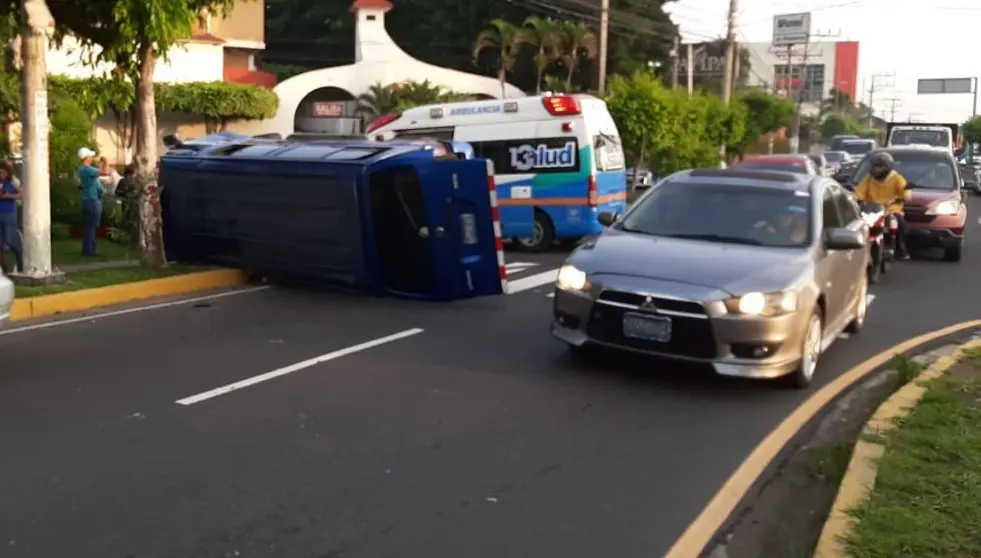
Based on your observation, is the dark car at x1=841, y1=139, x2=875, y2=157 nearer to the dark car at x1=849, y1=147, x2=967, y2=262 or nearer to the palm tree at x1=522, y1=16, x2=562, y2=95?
the palm tree at x1=522, y1=16, x2=562, y2=95

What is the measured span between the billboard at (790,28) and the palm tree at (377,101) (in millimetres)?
58800

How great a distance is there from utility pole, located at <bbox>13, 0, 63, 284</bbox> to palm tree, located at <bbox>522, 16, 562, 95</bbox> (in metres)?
37.0

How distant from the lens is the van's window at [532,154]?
17594 mm

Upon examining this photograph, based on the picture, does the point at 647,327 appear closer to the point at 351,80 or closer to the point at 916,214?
the point at 916,214

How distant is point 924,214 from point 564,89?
31197 mm

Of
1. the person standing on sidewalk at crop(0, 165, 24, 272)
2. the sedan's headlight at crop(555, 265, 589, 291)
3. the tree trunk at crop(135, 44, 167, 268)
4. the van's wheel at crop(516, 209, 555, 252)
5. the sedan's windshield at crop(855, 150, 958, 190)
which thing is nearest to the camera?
the sedan's headlight at crop(555, 265, 589, 291)

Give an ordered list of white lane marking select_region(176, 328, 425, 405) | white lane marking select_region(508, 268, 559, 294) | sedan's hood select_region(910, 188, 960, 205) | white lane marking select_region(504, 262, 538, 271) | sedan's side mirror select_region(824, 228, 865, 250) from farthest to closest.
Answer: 1. sedan's hood select_region(910, 188, 960, 205)
2. white lane marking select_region(504, 262, 538, 271)
3. white lane marking select_region(508, 268, 559, 294)
4. sedan's side mirror select_region(824, 228, 865, 250)
5. white lane marking select_region(176, 328, 425, 405)

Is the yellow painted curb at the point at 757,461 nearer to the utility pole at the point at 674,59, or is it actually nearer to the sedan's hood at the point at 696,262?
the sedan's hood at the point at 696,262

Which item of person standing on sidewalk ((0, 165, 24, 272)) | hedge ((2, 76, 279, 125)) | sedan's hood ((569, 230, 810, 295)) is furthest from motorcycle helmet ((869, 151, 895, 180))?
hedge ((2, 76, 279, 125))

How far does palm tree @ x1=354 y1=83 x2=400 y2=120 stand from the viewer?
1518 inches

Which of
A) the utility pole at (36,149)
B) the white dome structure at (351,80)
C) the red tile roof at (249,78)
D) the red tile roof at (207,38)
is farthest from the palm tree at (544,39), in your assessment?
the utility pole at (36,149)

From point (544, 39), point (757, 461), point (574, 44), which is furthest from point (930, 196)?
point (574, 44)

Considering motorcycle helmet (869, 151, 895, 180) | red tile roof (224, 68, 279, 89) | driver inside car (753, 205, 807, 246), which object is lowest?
driver inside car (753, 205, 807, 246)

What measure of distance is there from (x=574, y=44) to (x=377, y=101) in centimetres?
1246
